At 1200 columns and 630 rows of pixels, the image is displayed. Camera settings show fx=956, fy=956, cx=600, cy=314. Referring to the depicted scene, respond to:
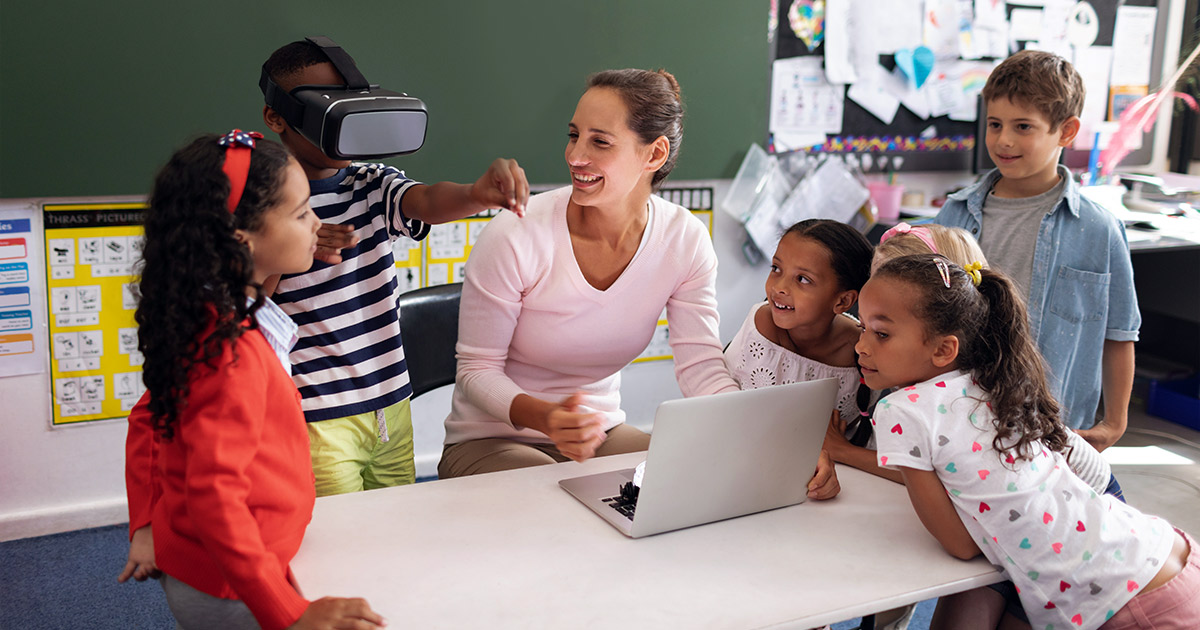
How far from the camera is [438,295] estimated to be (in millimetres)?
1875

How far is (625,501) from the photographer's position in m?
1.32

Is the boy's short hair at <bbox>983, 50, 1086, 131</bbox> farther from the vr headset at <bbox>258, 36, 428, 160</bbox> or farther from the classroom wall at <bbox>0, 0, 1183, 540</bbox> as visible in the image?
the vr headset at <bbox>258, 36, 428, 160</bbox>

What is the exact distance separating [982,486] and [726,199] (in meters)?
1.94

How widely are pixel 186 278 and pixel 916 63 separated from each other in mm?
2810

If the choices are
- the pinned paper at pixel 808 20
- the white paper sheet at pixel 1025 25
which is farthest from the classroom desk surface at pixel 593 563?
the white paper sheet at pixel 1025 25

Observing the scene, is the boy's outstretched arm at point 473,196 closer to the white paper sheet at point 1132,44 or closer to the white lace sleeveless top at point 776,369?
the white lace sleeveless top at point 776,369

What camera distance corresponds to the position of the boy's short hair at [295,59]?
1480 mm

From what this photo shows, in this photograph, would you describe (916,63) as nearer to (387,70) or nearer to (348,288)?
(387,70)

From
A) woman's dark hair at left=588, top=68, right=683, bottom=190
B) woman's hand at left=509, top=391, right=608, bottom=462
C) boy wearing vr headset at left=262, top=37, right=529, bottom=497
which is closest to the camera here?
woman's hand at left=509, top=391, right=608, bottom=462

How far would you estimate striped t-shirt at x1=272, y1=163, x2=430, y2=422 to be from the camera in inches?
60.7

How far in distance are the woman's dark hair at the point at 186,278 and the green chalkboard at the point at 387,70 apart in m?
1.43

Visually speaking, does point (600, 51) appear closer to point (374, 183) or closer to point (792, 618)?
point (374, 183)

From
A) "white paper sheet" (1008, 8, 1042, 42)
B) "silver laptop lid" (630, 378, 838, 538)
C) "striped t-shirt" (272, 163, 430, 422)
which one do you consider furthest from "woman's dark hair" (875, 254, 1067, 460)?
"white paper sheet" (1008, 8, 1042, 42)

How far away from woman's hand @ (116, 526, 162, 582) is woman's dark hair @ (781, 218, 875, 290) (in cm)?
107
